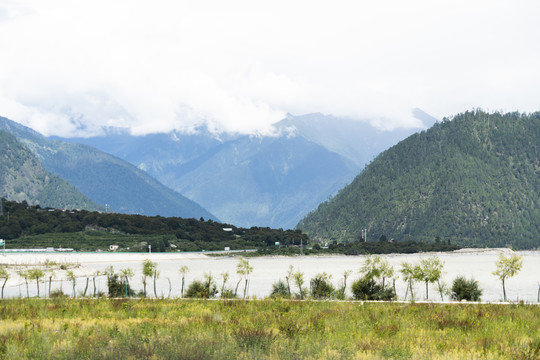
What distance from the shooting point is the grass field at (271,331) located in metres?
19.1

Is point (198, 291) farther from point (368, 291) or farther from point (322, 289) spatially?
point (368, 291)

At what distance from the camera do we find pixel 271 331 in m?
21.2

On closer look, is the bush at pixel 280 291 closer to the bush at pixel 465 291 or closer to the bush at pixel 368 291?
the bush at pixel 368 291

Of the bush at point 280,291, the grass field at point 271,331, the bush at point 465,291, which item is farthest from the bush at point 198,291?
the bush at point 465,291

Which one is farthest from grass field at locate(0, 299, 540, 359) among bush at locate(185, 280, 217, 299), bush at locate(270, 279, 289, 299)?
bush at locate(185, 280, 217, 299)

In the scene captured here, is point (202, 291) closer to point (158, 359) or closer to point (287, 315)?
point (287, 315)

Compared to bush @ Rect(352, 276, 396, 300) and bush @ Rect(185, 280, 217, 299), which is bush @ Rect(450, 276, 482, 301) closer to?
bush @ Rect(352, 276, 396, 300)

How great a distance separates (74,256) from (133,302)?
163 metres

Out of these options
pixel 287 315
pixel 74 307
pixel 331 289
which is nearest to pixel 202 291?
pixel 331 289

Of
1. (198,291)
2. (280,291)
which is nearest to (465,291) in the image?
(280,291)

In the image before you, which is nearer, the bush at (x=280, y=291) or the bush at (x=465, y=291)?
the bush at (x=465, y=291)

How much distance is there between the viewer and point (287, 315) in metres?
28.7

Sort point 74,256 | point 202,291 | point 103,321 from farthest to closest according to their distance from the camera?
point 74,256
point 202,291
point 103,321

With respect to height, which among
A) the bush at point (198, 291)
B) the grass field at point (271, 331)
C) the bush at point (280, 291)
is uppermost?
the grass field at point (271, 331)
